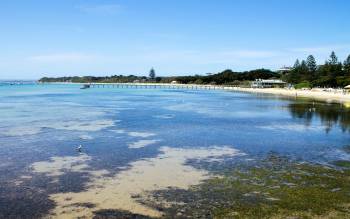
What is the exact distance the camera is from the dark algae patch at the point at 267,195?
1086cm

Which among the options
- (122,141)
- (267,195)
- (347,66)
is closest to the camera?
(267,195)

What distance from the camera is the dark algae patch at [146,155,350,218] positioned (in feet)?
35.6

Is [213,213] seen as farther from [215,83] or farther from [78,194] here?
[215,83]

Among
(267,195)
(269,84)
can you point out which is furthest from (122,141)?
(269,84)

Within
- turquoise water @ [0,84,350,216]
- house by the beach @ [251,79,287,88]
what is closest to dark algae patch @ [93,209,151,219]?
turquoise water @ [0,84,350,216]

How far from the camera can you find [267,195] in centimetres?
1239

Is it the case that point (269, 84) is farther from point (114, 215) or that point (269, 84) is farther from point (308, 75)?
point (114, 215)

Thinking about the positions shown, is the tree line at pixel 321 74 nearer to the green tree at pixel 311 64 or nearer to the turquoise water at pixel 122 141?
the green tree at pixel 311 64

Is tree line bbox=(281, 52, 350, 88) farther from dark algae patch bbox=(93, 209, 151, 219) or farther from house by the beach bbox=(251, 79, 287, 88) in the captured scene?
dark algae patch bbox=(93, 209, 151, 219)

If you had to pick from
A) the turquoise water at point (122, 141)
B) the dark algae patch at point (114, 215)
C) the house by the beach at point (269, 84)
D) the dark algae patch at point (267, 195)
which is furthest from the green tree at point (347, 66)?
the dark algae patch at point (114, 215)

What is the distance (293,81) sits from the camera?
116 metres

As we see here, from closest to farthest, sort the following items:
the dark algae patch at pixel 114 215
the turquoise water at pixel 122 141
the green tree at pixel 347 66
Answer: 1. the dark algae patch at pixel 114 215
2. the turquoise water at pixel 122 141
3. the green tree at pixel 347 66

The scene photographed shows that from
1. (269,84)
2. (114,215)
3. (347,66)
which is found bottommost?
(114,215)

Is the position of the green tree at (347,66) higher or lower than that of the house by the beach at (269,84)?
higher
